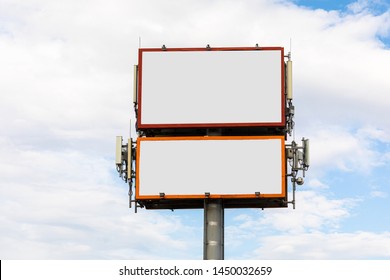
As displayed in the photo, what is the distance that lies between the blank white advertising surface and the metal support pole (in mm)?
920

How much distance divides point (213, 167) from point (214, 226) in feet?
10.3

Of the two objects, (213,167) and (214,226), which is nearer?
(213,167)

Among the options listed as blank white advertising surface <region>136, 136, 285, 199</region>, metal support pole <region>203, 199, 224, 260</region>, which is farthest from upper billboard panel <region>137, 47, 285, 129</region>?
metal support pole <region>203, 199, 224, 260</region>

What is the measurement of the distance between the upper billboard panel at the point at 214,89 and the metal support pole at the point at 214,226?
14.0ft

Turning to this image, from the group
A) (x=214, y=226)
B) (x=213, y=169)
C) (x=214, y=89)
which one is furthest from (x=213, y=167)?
(x=214, y=89)

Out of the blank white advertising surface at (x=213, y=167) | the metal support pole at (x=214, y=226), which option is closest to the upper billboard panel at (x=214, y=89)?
the blank white advertising surface at (x=213, y=167)

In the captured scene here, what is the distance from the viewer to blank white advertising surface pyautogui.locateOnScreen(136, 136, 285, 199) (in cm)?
3928

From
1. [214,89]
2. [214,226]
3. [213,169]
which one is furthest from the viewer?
[214,89]

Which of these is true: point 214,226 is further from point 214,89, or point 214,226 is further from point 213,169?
point 214,89

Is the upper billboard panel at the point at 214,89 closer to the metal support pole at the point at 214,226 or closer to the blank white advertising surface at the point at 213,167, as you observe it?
the blank white advertising surface at the point at 213,167

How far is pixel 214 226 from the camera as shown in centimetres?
3991

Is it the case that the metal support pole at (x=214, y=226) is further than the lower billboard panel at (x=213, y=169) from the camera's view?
Yes

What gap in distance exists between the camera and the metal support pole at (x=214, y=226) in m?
39.5

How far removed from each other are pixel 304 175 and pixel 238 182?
3735 millimetres
